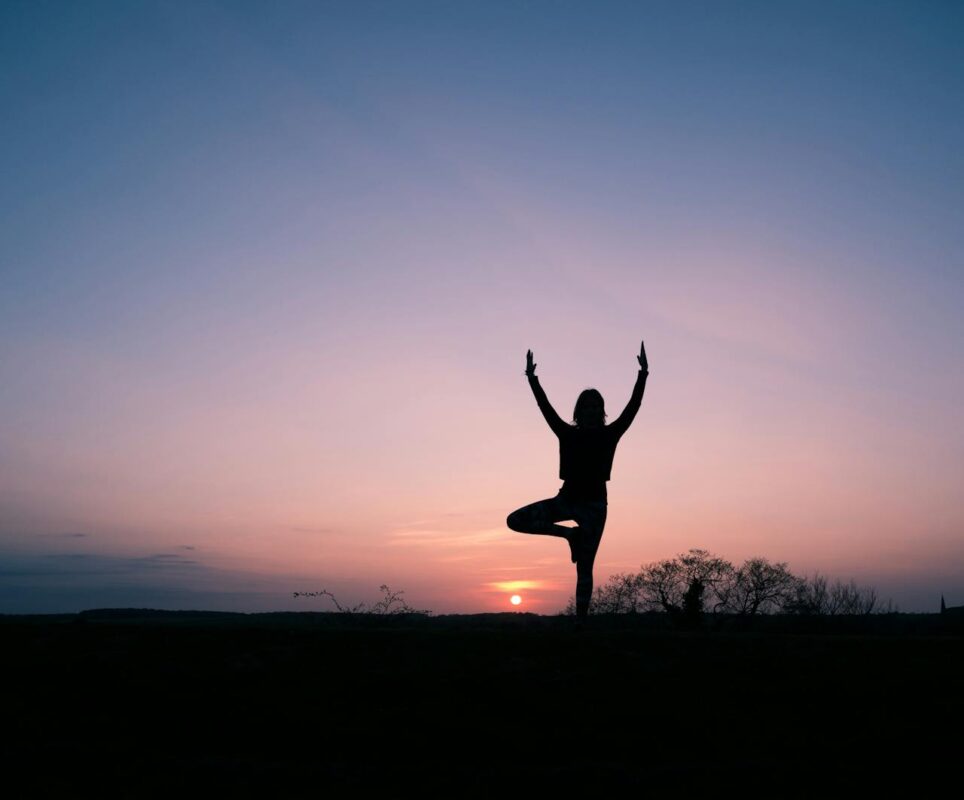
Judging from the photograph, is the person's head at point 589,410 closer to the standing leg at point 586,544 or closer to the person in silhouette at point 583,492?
the person in silhouette at point 583,492

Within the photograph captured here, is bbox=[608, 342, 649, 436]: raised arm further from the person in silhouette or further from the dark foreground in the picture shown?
the dark foreground

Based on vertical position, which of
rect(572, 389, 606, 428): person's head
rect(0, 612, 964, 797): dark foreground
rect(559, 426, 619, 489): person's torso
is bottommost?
rect(0, 612, 964, 797): dark foreground

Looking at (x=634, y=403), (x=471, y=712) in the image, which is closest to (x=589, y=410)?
(x=634, y=403)

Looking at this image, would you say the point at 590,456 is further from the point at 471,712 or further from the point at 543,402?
the point at 471,712

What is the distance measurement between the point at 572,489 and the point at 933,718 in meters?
4.81

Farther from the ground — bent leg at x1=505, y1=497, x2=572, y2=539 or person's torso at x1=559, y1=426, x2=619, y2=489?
person's torso at x1=559, y1=426, x2=619, y2=489

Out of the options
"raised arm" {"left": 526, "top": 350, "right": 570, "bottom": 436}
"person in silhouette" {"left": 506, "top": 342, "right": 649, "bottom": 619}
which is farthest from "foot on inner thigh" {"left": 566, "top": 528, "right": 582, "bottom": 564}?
"raised arm" {"left": 526, "top": 350, "right": 570, "bottom": 436}

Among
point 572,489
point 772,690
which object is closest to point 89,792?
point 772,690

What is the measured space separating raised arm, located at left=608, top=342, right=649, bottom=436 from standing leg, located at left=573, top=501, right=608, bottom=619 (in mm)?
998

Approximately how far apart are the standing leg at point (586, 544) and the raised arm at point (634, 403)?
998 millimetres

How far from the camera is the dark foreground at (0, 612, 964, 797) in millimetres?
6301

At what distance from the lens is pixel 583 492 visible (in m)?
10.8

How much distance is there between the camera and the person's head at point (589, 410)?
11.2 metres

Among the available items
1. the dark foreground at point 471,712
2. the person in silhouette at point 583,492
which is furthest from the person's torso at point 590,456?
the dark foreground at point 471,712
